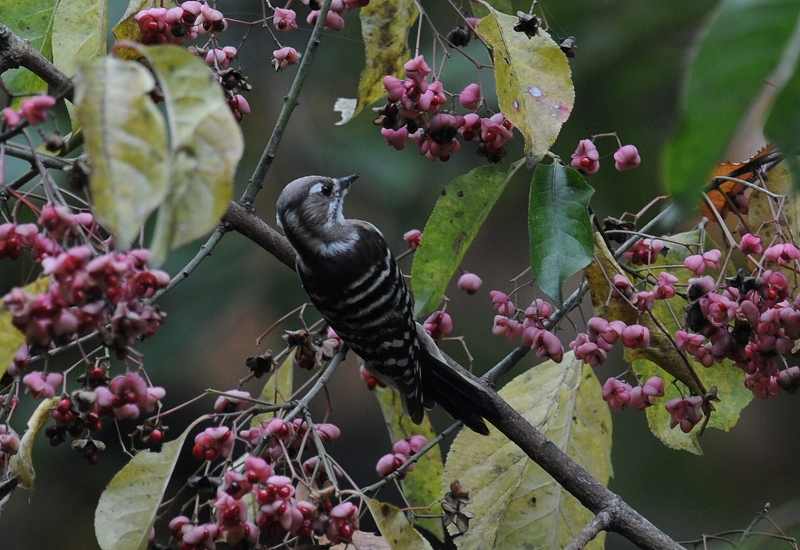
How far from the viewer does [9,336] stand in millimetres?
1860

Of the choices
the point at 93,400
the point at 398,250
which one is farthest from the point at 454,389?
the point at 398,250

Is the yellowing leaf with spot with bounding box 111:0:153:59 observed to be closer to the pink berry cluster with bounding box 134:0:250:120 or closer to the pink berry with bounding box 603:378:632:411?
the pink berry cluster with bounding box 134:0:250:120

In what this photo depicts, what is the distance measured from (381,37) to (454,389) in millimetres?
945

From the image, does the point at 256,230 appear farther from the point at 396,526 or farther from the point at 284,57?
the point at 396,526

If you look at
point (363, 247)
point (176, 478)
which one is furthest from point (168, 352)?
point (363, 247)

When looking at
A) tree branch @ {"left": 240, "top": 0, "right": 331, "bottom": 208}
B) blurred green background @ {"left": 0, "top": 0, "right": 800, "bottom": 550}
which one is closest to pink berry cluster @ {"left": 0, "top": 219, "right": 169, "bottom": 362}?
tree branch @ {"left": 240, "top": 0, "right": 331, "bottom": 208}

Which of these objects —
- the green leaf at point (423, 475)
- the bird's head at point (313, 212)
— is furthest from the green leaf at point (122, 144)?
the bird's head at point (313, 212)

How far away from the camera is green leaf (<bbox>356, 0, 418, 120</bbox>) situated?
9.16 feet

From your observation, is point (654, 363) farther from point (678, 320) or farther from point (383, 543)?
point (383, 543)

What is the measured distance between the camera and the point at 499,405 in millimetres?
2738

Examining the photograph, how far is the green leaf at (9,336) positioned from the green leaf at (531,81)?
97 cm

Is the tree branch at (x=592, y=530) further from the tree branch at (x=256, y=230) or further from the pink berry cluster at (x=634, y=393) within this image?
the tree branch at (x=256, y=230)

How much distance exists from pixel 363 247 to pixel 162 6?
1302 mm

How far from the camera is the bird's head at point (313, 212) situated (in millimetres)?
3740
